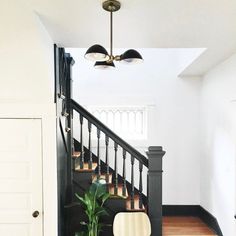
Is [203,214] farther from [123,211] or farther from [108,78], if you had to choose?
[108,78]

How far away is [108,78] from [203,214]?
3.05 metres

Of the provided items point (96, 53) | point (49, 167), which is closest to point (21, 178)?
point (49, 167)

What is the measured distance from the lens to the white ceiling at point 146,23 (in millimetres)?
1765

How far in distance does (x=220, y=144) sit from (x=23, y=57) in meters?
3.03

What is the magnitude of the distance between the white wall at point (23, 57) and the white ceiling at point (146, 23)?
13cm

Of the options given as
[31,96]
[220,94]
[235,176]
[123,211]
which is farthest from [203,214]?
[31,96]

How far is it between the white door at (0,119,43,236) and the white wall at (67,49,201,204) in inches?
78.0

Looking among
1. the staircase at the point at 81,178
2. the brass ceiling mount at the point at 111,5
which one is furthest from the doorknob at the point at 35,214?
the brass ceiling mount at the point at 111,5

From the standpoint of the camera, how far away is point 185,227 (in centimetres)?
392

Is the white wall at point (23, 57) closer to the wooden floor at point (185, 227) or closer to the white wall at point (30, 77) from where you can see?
the white wall at point (30, 77)

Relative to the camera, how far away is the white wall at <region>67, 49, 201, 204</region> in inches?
172

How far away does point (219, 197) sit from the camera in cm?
358

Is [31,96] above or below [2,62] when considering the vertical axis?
below

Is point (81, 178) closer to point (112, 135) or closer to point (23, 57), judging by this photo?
point (112, 135)
